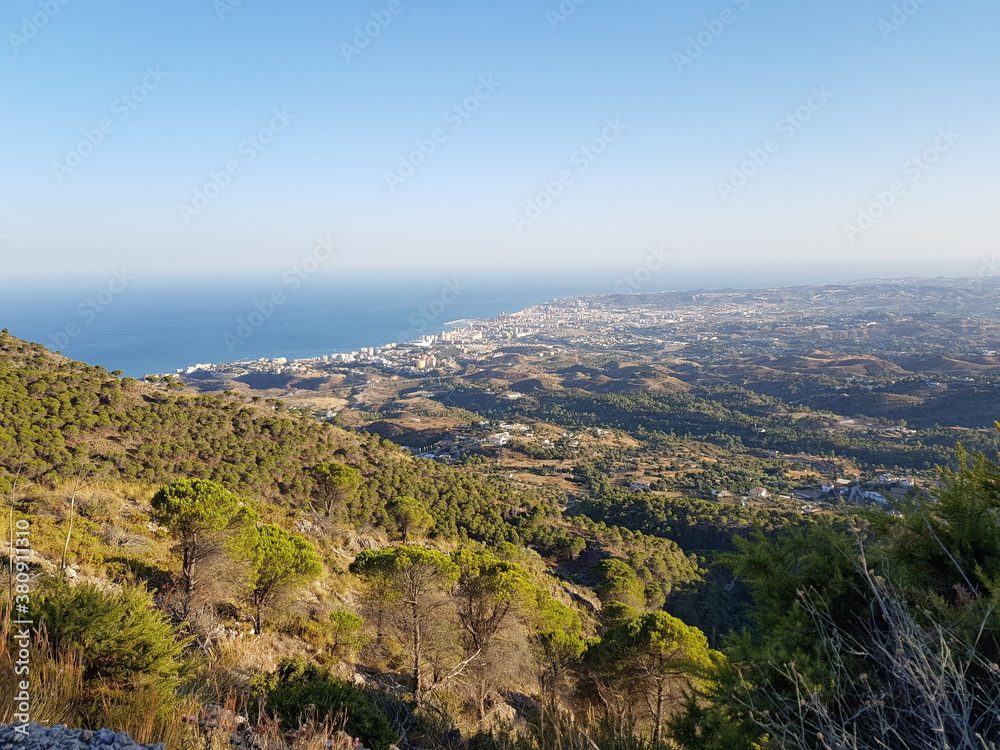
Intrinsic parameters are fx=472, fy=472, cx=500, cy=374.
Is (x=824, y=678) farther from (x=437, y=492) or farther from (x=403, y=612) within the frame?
(x=437, y=492)

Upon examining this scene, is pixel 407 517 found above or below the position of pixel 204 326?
below

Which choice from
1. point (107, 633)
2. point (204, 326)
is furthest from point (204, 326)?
point (107, 633)

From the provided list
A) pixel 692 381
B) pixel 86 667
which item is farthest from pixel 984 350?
pixel 86 667

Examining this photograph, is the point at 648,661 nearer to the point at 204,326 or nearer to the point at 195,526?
the point at 195,526

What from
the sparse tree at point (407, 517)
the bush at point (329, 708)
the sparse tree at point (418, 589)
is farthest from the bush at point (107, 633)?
the sparse tree at point (407, 517)

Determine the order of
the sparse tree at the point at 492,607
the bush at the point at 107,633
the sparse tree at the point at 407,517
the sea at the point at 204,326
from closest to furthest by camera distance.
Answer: the bush at the point at 107,633, the sparse tree at the point at 492,607, the sparse tree at the point at 407,517, the sea at the point at 204,326

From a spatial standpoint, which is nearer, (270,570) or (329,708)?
(329,708)

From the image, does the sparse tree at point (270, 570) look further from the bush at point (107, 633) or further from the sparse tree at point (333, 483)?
the sparse tree at point (333, 483)

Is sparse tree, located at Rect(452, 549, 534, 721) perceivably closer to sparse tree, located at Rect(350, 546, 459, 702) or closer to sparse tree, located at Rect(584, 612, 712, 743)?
sparse tree, located at Rect(350, 546, 459, 702)
